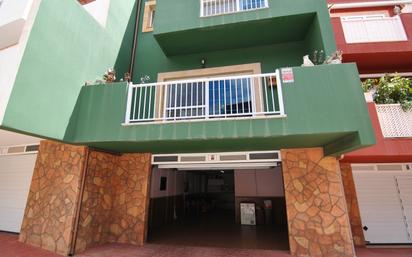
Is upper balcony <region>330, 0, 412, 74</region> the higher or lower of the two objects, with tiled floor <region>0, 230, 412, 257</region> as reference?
higher

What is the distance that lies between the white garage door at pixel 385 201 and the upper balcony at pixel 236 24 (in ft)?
15.1

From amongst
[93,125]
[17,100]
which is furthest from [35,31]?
[93,125]

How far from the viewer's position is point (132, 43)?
29.2 ft

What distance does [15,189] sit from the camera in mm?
7750

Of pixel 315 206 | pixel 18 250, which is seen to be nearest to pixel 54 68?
pixel 18 250

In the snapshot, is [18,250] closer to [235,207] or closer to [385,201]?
[235,207]

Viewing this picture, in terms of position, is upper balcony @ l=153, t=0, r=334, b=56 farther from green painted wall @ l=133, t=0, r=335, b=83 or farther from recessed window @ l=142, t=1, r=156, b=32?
recessed window @ l=142, t=1, r=156, b=32

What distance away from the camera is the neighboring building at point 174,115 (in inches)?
185

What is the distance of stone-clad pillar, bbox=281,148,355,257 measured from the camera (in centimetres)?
555

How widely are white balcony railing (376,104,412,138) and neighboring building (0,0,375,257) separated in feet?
5.42

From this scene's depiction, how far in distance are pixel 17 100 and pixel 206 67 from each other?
553cm

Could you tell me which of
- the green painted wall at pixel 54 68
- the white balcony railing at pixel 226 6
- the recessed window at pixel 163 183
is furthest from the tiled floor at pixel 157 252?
the white balcony railing at pixel 226 6

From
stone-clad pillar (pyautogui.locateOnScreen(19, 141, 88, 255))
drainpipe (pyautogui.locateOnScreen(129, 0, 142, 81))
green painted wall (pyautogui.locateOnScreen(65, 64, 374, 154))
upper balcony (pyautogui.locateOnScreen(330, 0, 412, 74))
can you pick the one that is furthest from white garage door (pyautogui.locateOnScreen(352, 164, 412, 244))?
drainpipe (pyautogui.locateOnScreen(129, 0, 142, 81))

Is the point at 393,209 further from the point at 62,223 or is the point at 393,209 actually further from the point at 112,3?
the point at 112,3
